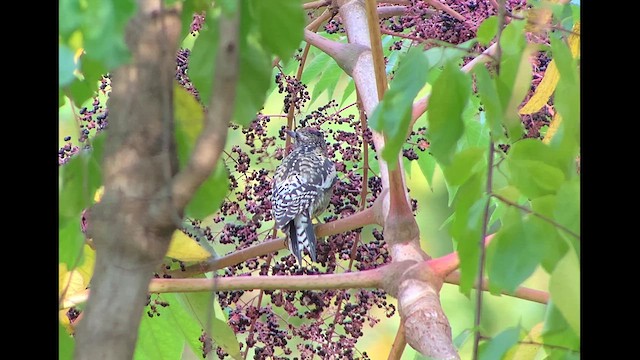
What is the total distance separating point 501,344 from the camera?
2.42ft

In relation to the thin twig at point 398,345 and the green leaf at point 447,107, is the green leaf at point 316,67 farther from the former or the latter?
the green leaf at point 447,107

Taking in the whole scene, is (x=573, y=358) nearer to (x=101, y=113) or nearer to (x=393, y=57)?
(x=101, y=113)

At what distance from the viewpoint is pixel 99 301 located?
0.57 meters

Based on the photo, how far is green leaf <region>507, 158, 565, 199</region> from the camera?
0.78m

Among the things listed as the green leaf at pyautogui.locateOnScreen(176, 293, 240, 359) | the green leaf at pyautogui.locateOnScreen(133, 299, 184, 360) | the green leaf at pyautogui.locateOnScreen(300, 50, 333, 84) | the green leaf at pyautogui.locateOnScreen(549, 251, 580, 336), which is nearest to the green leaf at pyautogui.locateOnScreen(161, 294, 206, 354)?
the green leaf at pyautogui.locateOnScreen(133, 299, 184, 360)

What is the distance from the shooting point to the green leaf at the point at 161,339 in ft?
5.31

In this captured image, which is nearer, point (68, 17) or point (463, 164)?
point (68, 17)

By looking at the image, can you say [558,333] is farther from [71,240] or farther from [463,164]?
[71,240]

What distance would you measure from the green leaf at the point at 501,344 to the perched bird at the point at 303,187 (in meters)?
1.28

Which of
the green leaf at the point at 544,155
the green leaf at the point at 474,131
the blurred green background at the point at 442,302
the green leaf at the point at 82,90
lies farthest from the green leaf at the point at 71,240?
the blurred green background at the point at 442,302

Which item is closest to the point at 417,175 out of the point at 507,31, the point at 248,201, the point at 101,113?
the point at 248,201

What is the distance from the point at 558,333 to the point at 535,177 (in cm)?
12

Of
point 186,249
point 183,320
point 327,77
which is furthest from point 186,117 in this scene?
point 327,77
